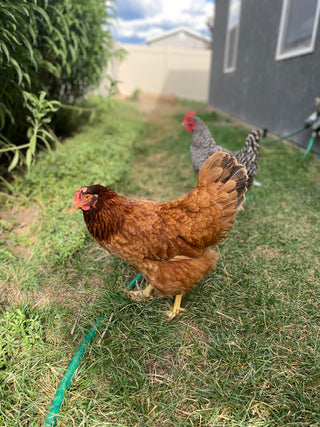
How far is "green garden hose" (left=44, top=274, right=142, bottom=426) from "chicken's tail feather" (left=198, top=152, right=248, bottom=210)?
1.25 metres

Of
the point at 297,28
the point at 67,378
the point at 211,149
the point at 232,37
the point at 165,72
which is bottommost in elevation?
the point at 67,378

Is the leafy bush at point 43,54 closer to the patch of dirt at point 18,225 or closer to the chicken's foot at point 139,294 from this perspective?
the patch of dirt at point 18,225

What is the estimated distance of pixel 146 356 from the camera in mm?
1694

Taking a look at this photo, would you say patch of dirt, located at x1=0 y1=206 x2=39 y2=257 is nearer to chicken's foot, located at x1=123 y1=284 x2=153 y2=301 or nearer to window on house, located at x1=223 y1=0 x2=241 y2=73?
chicken's foot, located at x1=123 y1=284 x2=153 y2=301

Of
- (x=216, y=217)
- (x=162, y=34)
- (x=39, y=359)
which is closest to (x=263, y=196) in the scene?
(x=216, y=217)

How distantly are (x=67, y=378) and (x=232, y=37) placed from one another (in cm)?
1209

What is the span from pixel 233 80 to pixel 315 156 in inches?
244

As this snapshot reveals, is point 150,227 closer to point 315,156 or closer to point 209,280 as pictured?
point 209,280

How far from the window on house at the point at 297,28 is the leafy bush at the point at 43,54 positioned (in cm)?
384

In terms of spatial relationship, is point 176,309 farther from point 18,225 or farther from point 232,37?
point 232,37

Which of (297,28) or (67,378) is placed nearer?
(67,378)

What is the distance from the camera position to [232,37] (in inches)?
398

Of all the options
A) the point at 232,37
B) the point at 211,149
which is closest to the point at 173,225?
the point at 211,149

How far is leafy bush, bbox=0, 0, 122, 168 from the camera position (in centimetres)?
265
